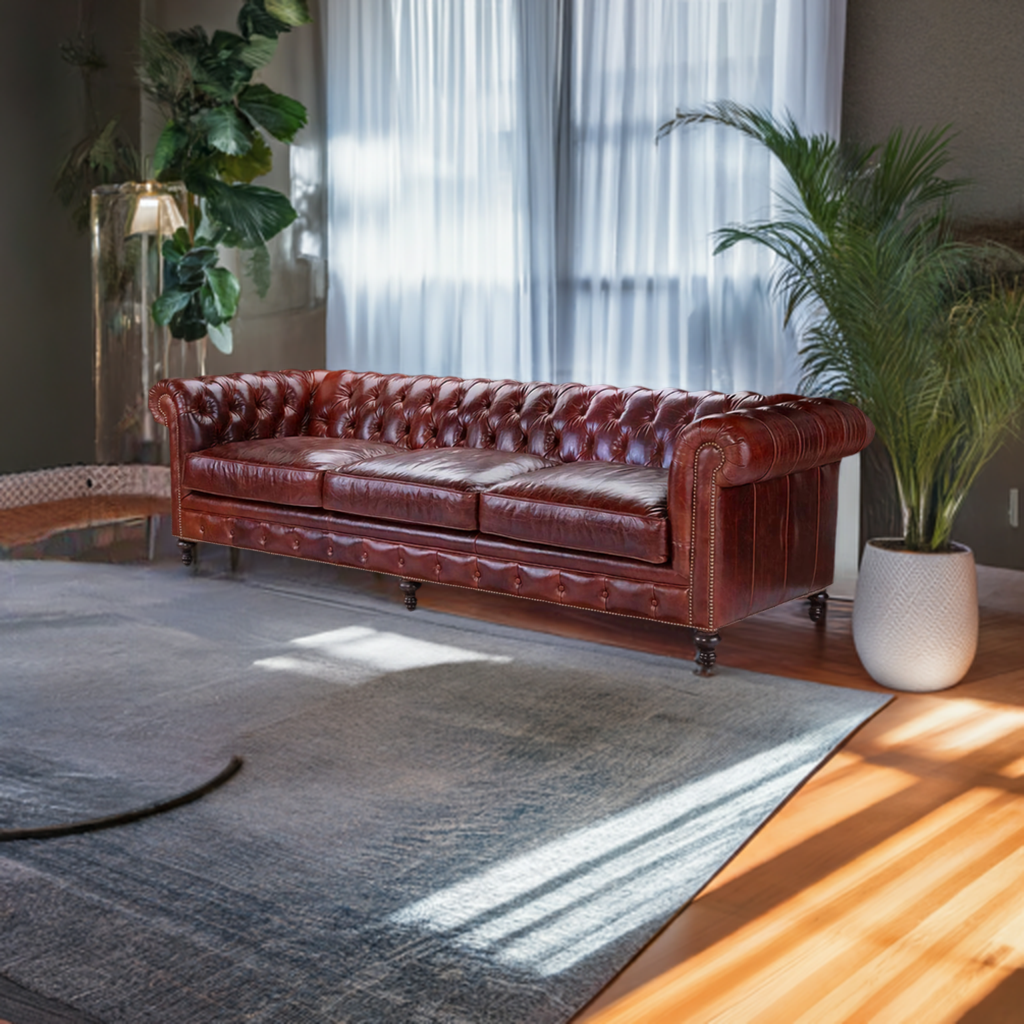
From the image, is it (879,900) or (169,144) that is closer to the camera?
(879,900)

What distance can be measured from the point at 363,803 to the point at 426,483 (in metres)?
1.72

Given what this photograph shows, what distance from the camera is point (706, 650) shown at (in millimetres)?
3609

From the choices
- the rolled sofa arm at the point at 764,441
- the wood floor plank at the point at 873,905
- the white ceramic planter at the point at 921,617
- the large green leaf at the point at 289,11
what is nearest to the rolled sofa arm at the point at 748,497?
the rolled sofa arm at the point at 764,441

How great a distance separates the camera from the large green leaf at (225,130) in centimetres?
589

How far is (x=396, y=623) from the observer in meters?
4.18

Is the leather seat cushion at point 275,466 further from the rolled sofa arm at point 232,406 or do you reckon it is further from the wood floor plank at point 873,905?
the wood floor plank at point 873,905

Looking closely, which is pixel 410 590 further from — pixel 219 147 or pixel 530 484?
pixel 219 147

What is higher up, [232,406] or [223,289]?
[223,289]

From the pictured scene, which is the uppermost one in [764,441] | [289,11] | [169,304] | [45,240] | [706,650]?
[289,11]

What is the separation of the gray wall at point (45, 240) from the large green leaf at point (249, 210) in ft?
3.47

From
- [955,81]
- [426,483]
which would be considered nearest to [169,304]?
[426,483]

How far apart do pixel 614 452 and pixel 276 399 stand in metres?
1.61

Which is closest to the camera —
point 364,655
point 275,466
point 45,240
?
point 364,655

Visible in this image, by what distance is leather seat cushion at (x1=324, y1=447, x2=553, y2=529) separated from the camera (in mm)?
4121
